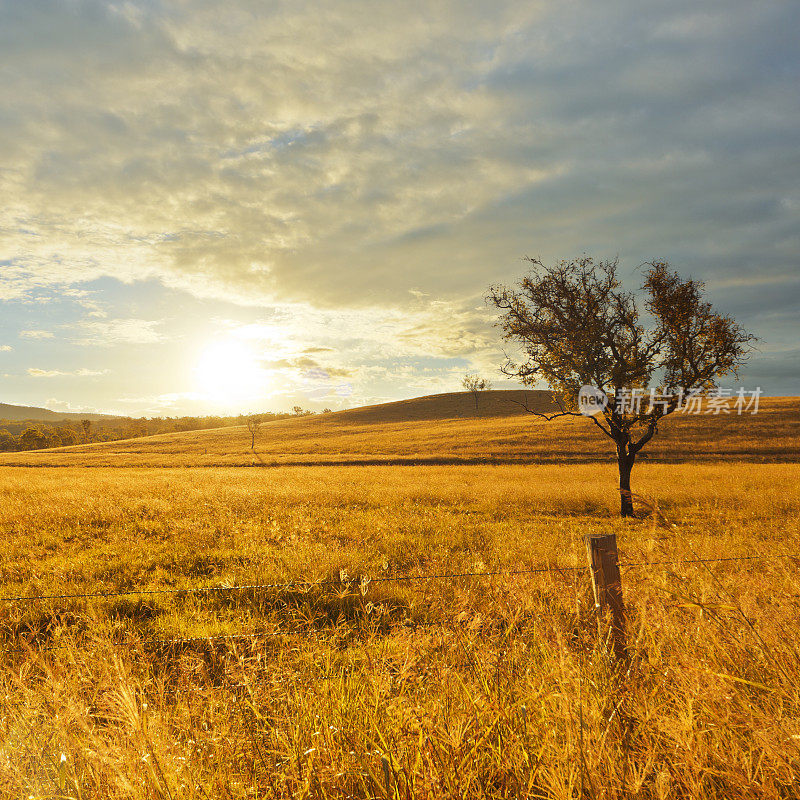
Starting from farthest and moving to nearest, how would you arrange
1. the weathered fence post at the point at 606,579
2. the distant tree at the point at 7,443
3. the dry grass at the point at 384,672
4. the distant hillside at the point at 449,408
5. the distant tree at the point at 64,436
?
the distant tree at the point at 64,436 < the distant tree at the point at 7,443 < the distant hillside at the point at 449,408 < the weathered fence post at the point at 606,579 < the dry grass at the point at 384,672

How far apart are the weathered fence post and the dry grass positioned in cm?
26

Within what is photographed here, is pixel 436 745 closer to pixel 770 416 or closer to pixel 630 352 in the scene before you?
pixel 630 352

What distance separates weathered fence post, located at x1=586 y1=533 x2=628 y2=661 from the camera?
394 centimetres

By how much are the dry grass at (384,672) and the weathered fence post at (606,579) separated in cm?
26

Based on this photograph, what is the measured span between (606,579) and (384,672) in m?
2.05

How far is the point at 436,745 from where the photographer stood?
2.43 metres

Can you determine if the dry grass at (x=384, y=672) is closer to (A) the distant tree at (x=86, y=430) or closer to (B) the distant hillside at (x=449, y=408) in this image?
(B) the distant hillside at (x=449, y=408)

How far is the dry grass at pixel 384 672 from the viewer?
7.73 feet

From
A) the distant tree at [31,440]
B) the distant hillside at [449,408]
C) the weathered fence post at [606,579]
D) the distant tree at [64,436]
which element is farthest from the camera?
the distant tree at [64,436]

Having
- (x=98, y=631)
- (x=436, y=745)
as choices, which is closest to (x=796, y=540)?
(x=436, y=745)

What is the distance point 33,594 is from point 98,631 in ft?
8.11

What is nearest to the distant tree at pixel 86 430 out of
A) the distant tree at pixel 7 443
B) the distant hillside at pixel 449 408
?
the distant tree at pixel 7 443

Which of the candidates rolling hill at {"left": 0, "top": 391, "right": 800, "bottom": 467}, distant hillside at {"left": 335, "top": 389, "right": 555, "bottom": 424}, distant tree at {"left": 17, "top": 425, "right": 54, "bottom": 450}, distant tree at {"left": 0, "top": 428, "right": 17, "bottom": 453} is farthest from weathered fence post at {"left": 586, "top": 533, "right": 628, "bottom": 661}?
distant tree at {"left": 0, "top": 428, "right": 17, "bottom": 453}

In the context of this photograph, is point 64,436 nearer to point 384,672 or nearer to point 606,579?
point 384,672
